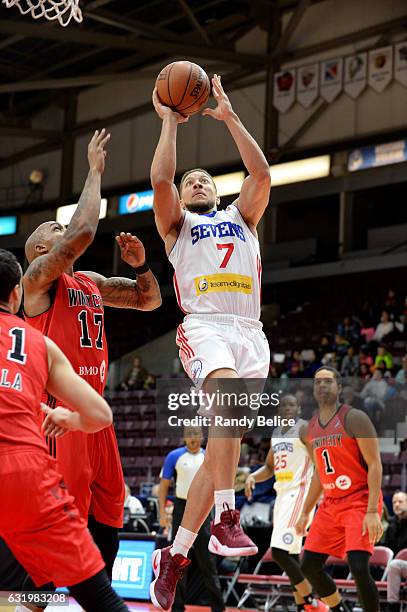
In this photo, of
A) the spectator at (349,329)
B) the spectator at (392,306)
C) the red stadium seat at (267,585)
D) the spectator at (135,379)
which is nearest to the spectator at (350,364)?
the spectator at (349,329)

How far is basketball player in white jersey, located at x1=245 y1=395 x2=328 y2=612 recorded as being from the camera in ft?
33.9

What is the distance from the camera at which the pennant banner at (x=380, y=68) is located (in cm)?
2123

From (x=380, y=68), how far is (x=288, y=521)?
45.2 feet

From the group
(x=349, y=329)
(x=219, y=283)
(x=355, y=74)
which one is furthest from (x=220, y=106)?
(x=355, y=74)

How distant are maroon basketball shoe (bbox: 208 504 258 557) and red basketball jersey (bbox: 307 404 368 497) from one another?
117 inches

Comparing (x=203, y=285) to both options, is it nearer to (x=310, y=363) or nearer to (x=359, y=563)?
(x=359, y=563)

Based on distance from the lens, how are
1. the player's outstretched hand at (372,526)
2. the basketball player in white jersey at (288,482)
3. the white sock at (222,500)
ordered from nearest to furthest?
the white sock at (222,500) < the player's outstretched hand at (372,526) < the basketball player in white jersey at (288,482)

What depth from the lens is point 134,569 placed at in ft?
40.5

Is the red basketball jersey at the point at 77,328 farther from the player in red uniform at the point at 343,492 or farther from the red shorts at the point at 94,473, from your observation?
the player in red uniform at the point at 343,492

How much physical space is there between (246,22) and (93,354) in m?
19.9

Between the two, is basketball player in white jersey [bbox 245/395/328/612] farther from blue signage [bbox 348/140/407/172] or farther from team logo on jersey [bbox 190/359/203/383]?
blue signage [bbox 348/140/407/172]

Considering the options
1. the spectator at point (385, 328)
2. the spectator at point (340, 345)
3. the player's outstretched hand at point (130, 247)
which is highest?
the spectator at point (385, 328)

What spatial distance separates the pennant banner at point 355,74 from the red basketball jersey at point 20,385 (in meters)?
18.8

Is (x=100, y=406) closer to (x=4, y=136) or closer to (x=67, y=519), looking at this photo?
(x=67, y=519)
